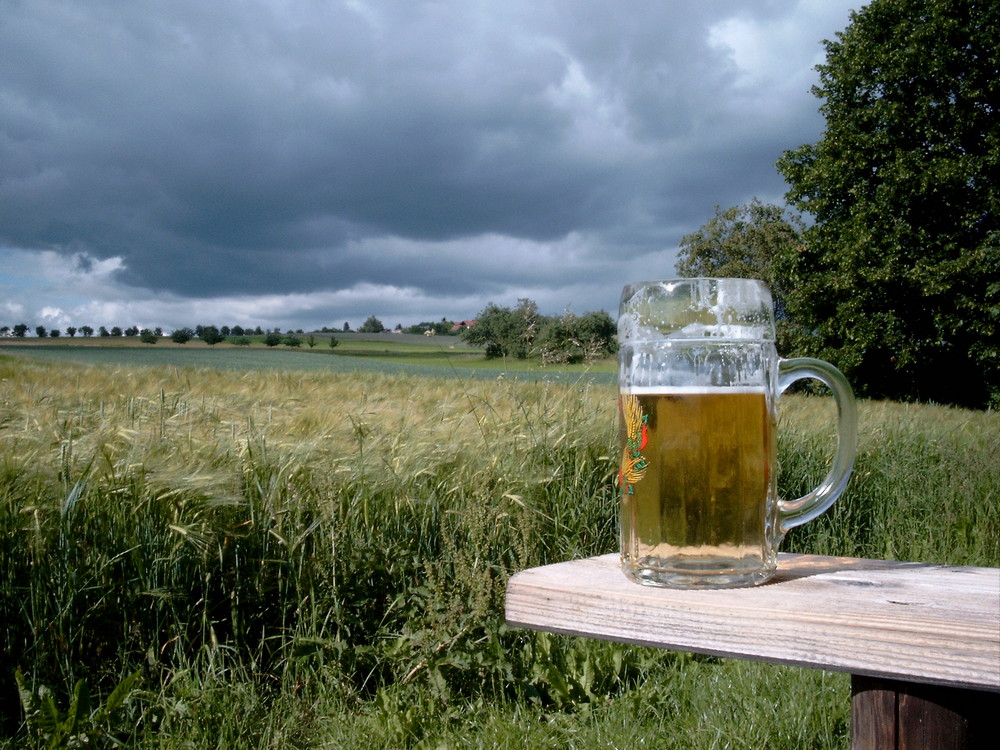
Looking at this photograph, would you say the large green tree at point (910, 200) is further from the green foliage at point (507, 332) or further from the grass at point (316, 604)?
the grass at point (316, 604)

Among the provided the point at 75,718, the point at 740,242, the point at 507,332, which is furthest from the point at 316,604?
the point at 740,242

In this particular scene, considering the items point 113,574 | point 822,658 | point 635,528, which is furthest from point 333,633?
point 822,658

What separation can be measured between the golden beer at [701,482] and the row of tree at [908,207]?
1520 centimetres

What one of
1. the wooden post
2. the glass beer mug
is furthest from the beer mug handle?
the wooden post

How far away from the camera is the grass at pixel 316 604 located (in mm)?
2381

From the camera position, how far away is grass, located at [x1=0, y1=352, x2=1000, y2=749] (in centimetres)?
238

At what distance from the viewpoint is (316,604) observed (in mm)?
2711

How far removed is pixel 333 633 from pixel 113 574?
0.73 m

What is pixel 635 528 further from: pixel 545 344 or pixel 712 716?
pixel 545 344

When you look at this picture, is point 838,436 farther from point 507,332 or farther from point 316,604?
point 507,332

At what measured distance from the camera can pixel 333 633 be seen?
9.07ft

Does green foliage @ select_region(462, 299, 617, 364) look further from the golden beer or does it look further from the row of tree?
the row of tree

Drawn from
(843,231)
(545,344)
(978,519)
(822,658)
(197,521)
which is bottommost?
(978,519)

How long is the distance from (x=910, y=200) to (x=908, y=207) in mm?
139
